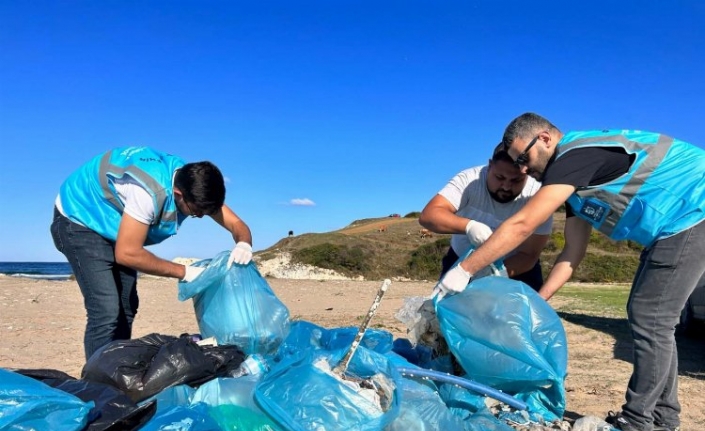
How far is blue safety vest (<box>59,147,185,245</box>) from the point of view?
3137 mm

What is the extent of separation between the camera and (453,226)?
11.2 feet

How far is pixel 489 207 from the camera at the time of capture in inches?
145

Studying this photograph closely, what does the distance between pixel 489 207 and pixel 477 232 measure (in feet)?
1.50

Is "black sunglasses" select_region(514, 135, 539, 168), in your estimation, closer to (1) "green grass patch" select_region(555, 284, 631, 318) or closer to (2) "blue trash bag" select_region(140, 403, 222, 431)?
(2) "blue trash bag" select_region(140, 403, 222, 431)

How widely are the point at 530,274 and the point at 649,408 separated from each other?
1.16m

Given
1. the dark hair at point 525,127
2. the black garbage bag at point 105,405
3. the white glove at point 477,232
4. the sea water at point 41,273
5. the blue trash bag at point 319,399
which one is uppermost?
the dark hair at point 525,127

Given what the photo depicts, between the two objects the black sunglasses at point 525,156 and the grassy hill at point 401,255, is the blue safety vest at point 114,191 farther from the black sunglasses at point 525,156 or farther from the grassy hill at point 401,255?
the grassy hill at point 401,255

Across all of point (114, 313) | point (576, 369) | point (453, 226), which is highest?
point (453, 226)

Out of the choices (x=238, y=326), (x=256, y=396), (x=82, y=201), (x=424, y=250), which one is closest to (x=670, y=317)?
(x=256, y=396)

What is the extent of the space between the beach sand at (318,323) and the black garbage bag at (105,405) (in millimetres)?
1828

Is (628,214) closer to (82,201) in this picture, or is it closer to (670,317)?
(670,317)

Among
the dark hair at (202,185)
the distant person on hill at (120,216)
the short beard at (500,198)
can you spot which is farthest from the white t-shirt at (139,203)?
the short beard at (500,198)

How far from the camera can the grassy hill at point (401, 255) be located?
1584 centimetres

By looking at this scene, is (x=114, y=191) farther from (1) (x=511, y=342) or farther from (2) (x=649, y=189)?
(2) (x=649, y=189)
